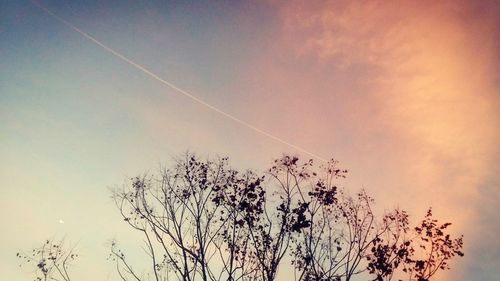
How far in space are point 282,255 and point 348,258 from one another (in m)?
3.40

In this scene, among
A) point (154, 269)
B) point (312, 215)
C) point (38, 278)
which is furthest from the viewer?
point (38, 278)

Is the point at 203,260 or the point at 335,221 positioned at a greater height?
the point at 335,221

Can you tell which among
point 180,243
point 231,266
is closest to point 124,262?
point 180,243

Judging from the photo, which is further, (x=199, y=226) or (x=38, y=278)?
(x=38, y=278)

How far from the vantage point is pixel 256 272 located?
19.9 m

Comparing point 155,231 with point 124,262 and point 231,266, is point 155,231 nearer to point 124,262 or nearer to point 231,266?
point 124,262

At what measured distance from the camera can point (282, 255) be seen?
19.9m

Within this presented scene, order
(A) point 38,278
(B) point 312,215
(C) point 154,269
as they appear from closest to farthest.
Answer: (C) point 154,269 < (B) point 312,215 < (A) point 38,278

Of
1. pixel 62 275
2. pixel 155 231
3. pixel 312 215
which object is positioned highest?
pixel 312 215

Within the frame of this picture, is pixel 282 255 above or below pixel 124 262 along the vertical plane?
above

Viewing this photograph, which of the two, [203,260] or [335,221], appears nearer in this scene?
[203,260]

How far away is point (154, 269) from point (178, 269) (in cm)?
114

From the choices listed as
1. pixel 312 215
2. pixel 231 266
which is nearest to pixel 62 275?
pixel 231 266

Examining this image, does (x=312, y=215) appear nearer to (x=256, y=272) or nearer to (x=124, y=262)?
(x=256, y=272)
